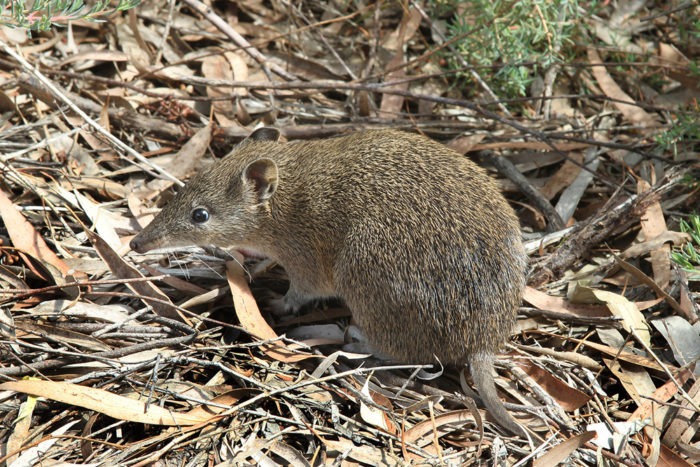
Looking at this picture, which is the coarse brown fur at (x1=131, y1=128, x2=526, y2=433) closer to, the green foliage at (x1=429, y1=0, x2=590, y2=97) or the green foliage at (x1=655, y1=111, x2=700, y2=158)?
the green foliage at (x1=429, y1=0, x2=590, y2=97)

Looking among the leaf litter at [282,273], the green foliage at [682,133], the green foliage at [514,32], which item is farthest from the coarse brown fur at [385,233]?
the green foliage at [682,133]

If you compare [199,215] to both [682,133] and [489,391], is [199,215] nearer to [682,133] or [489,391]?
[489,391]

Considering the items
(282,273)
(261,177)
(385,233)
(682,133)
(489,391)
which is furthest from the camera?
(282,273)

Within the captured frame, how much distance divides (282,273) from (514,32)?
294cm

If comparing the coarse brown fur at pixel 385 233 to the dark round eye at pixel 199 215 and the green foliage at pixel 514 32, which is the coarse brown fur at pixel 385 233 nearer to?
the dark round eye at pixel 199 215

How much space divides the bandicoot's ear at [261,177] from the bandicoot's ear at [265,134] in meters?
0.54

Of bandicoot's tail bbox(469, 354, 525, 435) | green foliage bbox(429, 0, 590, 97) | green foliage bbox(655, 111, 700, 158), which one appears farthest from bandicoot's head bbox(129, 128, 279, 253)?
green foliage bbox(655, 111, 700, 158)

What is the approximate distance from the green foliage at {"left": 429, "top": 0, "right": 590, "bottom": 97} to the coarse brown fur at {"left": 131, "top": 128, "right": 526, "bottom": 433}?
1470mm

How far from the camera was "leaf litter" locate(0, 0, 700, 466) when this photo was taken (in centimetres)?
419

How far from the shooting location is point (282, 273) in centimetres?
600

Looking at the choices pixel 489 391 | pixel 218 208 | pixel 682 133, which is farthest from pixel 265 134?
pixel 682 133

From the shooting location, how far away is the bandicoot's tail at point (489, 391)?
167 inches

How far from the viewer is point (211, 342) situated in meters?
4.76

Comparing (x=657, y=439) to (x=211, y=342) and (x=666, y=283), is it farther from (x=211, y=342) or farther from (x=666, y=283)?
(x=211, y=342)
